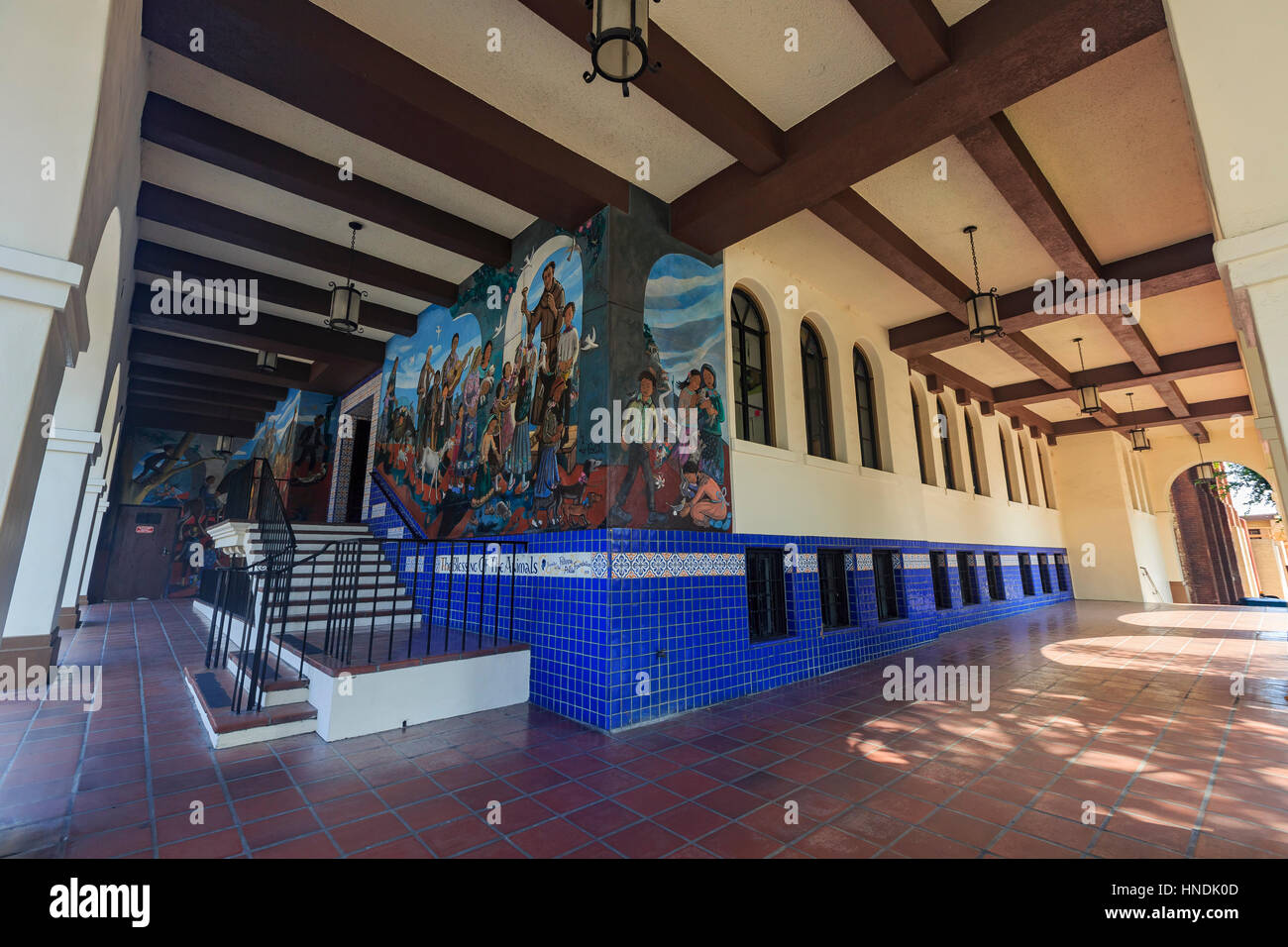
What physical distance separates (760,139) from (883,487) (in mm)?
5303

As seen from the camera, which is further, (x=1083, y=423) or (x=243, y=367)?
(x=1083, y=423)

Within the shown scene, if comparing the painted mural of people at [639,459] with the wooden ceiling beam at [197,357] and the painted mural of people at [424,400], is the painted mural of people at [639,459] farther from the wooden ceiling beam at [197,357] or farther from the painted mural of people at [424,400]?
the wooden ceiling beam at [197,357]

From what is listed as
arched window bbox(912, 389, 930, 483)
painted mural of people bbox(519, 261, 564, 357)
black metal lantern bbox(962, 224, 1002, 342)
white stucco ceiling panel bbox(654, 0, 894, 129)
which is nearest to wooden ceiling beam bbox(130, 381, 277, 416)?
painted mural of people bbox(519, 261, 564, 357)

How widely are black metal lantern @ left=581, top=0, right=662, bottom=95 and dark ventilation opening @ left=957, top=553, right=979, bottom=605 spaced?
10264 mm

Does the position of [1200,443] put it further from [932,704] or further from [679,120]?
[679,120]

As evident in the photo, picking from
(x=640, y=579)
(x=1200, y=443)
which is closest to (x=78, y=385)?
(x=640, y=579)

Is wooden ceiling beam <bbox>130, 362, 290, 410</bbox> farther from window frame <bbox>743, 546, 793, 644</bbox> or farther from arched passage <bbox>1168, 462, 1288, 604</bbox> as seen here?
arched passage <bbox>1168, 462, 1288, 604</bbox>

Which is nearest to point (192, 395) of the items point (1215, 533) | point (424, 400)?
point (424, 400)

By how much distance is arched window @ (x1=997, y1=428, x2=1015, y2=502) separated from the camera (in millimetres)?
12695

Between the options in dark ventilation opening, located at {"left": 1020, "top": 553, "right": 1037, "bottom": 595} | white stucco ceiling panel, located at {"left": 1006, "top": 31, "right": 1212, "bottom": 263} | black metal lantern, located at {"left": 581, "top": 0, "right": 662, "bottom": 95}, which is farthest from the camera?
dark ventilation opening, located at {"left": 1020, "top": 553, "right": 1037, "bottom": 595}

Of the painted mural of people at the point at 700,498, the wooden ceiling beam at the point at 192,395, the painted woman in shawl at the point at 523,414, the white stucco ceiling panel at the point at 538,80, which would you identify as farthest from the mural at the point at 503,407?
the wooden ceiling beam at the point at 192,395

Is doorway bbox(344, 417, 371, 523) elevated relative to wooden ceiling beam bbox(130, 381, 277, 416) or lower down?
lower down

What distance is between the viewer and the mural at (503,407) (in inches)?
194

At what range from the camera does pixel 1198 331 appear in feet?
28.5
